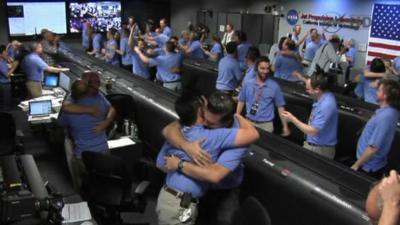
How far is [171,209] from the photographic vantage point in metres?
3.11

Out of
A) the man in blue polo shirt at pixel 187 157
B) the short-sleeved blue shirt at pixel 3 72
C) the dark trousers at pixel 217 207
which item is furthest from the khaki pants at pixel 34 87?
the man in blue polo shirt at pixel 187 157

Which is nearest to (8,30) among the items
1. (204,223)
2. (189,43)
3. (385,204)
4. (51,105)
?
(189,43)

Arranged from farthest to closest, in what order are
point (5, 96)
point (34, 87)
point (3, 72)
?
point (5, 96), point (3, 72), point (34, 87)

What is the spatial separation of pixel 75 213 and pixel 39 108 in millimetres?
3909

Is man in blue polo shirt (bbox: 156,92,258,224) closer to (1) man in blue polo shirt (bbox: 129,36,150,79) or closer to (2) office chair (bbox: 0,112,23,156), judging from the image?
(2) office chair (bbox: 0,112,23,156)

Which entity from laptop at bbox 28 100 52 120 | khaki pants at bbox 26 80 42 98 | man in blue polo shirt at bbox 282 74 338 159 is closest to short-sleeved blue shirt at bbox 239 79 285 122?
man in blue polo shirt at bbox 282 74 338 159

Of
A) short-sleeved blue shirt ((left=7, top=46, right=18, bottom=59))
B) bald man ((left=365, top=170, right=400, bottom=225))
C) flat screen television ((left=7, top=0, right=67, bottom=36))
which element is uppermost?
flat screen television ((left=7, top=0, right=67, bottom=36))

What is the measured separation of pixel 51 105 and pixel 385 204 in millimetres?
5513

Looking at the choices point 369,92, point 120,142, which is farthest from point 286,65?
point 120,142

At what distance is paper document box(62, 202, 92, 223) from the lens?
109 inches

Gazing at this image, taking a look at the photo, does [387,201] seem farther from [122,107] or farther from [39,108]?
[39,108]

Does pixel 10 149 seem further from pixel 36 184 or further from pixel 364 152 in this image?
pixel 364 152

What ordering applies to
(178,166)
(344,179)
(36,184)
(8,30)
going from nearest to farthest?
(36,184), (178,166), (344,179), (8,30)

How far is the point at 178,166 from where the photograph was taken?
305 centimetres
